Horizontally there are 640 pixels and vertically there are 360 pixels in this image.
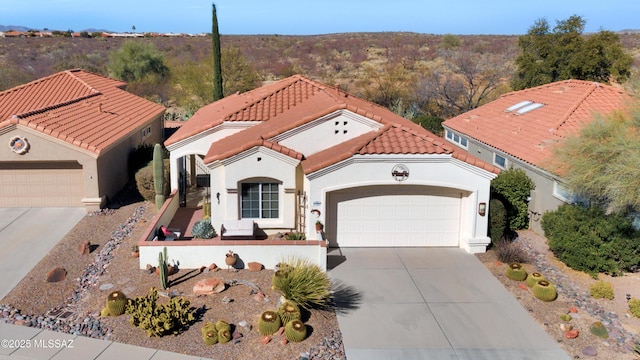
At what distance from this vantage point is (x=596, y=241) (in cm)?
1644

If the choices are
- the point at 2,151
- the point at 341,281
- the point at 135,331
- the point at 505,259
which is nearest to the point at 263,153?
the point at 341,281

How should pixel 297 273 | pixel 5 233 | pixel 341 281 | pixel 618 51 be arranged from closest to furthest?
1. pixel 297 273
2. pixel 341 281
3. pixel 5 233
4. pixel 618 51

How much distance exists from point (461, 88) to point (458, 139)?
13.9 meters

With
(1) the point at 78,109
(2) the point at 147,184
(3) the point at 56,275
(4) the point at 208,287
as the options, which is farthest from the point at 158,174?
(1) the point at 78,109

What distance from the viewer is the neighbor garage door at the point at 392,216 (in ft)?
60.5

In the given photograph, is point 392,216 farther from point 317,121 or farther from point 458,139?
point 458,139

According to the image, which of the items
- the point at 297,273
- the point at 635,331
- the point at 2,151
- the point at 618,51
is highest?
the point at 618,51

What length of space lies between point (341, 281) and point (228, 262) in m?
3.31

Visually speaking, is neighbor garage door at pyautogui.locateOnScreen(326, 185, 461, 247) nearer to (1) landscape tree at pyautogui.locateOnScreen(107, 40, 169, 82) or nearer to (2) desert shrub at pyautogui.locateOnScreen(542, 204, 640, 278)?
(2) desert shrub at pyautogui.locateOnScreen(542, 204, 640, 278)

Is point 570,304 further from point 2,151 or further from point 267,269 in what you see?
point 2,151

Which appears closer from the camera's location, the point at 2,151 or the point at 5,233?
the point at 5,233

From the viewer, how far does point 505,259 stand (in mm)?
17484

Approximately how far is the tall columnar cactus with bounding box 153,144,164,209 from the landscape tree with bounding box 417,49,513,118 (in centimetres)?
2705

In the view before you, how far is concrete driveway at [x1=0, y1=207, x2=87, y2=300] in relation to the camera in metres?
16.6
